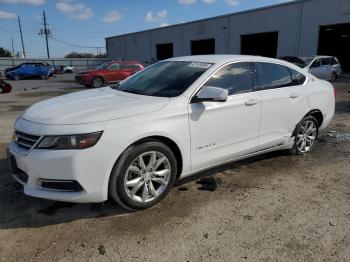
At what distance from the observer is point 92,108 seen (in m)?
3.51

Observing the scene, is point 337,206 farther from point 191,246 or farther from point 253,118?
point 191,246

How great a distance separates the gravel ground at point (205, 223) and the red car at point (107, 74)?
14.4 meters

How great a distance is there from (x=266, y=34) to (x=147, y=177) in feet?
97.8

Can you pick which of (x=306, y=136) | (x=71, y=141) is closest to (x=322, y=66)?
(x=306, y=136)

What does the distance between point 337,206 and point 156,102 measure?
7.58 ft

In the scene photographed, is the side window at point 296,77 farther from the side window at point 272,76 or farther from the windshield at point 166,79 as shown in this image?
the windshield at point 166,79

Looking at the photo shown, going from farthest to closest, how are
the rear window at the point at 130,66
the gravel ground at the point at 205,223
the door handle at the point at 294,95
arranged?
the rear window at the point at 130,66
the door handle at the point at 294,95
the gravel ground at the point at 205,223

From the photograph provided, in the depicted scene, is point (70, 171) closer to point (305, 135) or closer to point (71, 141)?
point (71, 141)

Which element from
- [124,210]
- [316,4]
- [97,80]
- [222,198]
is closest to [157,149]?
[124,210]

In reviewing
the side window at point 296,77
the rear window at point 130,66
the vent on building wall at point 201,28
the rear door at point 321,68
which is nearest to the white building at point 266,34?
the vent on building wall at point 201,28

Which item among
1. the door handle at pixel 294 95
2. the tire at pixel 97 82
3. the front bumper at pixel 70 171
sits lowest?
the tire at pixel 97 82

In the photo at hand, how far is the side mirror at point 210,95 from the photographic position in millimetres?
3711

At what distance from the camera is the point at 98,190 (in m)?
3.24

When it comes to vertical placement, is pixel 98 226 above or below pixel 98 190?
below
